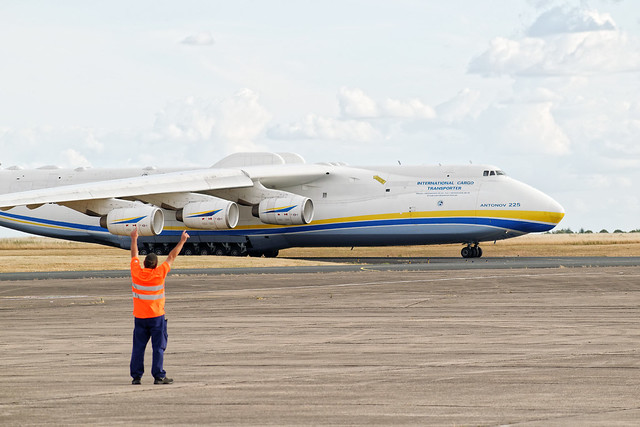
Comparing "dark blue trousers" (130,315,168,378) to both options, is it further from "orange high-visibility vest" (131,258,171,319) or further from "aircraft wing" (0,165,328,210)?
"aircraft wing" (0,165,328,210)

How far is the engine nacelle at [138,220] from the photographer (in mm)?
43781

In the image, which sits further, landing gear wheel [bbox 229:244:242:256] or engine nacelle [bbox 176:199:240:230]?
landing gear wheel [bbox 229:244:242:256]

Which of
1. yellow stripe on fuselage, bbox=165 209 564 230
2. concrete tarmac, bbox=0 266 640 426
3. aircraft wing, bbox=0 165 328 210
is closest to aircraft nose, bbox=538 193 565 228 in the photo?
yellow stripe on fuselage, bbox=165 209 564 230

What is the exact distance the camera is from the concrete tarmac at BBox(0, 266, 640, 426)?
9.73m

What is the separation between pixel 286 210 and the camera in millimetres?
47875

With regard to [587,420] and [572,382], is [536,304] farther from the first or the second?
[587,420]

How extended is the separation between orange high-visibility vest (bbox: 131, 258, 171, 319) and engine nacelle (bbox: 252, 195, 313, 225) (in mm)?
35447

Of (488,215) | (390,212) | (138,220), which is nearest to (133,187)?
(138,220)

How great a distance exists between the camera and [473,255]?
49.4 m

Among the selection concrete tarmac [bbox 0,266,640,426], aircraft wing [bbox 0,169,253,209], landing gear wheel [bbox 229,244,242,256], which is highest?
aircraft wing [bbox 0,169,253,209]

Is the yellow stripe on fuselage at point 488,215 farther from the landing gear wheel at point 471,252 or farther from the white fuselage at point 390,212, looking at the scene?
the landing gear wheel at point 471,252

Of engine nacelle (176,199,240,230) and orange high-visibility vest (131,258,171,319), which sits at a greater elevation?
engine nacelle (176,199,240,230)

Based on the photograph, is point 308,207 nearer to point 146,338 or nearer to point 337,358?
point 337,358

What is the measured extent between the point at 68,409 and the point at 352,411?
9.04 feet
